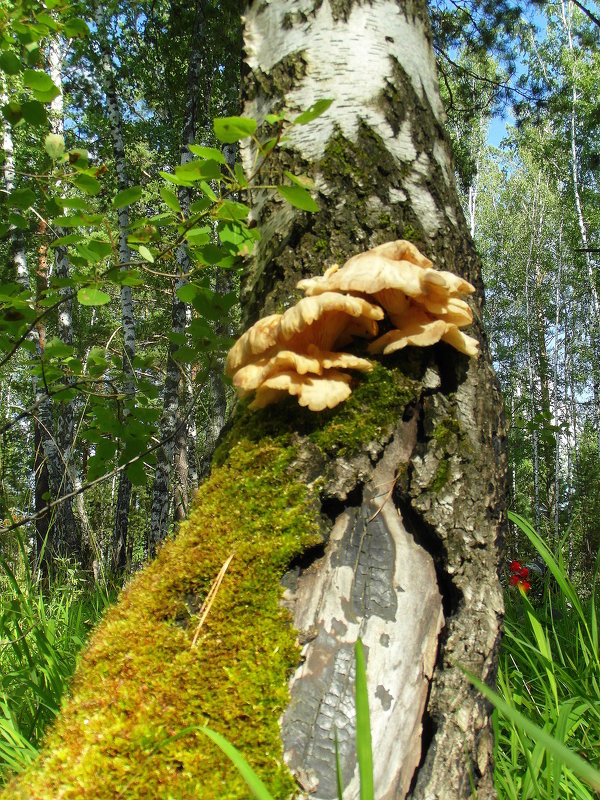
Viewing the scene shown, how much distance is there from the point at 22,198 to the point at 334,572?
174 cm

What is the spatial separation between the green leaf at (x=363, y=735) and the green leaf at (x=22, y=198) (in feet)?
6.43

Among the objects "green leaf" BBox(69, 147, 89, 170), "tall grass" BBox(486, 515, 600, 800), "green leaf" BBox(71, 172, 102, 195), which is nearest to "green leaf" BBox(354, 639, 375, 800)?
"tall grass" BBox(486, 515, 600, 800)

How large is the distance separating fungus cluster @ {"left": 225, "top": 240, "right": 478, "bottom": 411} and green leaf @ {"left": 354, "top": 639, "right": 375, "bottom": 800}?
0.71 metres

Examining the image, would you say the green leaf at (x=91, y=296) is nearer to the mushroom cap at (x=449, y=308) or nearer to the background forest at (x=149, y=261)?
the background forest at (x=149, y=261)

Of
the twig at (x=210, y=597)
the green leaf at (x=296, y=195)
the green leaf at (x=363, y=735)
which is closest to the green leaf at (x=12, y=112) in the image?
the green leaf at (x=296, y=195)

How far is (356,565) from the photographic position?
1293 millimetres

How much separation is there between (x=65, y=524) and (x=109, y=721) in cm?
891

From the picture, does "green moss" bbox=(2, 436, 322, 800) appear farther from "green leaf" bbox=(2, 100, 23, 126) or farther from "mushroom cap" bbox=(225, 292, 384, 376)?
"green leaf" bbox=(2, 100, 23, 126)

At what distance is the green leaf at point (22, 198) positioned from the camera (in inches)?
76.4

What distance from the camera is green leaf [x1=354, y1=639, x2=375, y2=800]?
67cm

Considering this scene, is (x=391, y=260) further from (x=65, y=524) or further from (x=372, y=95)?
(x=65, y=524)

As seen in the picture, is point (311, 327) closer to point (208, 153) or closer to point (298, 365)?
point (298, 365)

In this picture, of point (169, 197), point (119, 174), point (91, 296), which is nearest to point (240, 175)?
point (169, 197)

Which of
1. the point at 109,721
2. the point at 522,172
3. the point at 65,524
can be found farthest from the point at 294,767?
the point at 522,172
